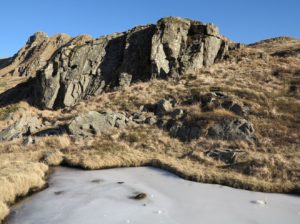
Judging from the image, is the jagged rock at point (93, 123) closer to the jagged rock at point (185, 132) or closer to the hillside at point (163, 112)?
the hillside at point (163, 112)

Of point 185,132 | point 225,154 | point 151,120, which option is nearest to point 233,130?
point 185,132

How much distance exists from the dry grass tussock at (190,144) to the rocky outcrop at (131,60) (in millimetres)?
3116

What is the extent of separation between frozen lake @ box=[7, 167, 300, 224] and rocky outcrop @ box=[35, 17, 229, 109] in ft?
83.8

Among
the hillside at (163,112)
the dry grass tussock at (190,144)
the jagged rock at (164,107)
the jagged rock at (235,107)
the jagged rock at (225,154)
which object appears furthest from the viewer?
the jagged rock at (164,107)

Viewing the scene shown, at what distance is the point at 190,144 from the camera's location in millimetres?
23094

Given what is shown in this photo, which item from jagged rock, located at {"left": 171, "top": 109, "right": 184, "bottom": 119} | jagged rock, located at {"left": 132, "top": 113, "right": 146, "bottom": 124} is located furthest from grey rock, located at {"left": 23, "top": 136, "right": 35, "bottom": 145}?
jagged rock, located at {"left": 171, "top": 109, "right": 184, "bottom": 119}

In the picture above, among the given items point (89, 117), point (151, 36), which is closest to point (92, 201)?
point (89, 117)

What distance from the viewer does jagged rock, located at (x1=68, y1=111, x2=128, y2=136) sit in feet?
84.2

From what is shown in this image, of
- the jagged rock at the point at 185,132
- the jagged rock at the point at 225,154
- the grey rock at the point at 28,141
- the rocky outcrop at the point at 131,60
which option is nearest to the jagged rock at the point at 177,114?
the jagged rock at the point at 185,132

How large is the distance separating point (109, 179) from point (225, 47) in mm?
31359

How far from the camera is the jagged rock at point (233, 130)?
74.4 feet

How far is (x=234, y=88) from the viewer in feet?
104

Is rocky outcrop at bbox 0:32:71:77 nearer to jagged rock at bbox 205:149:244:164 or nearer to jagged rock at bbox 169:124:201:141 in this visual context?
jagged rock at bbox 169:124:201:141

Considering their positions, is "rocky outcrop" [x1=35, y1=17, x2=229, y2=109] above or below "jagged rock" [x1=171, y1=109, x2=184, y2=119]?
above
